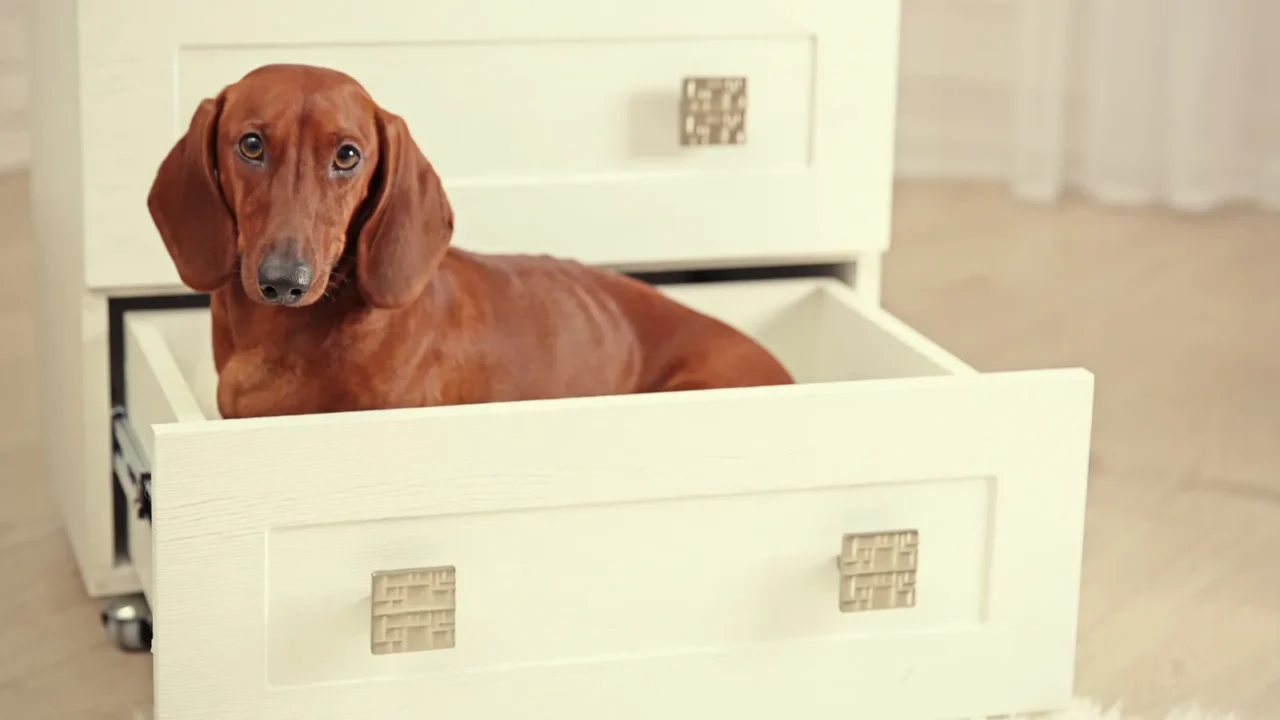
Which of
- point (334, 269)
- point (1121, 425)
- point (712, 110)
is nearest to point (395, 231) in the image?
point (334, 269)

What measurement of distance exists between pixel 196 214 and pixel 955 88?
7.37ft

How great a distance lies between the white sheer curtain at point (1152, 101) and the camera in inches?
115

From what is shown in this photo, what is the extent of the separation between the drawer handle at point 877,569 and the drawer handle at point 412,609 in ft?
0.85

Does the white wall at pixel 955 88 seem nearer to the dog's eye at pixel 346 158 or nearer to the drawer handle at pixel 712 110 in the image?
the drawer handle at pixel 712 110

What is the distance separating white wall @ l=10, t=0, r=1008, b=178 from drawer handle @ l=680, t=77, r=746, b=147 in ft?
5.62

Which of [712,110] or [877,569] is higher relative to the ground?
[712,110]

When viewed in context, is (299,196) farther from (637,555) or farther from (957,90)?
(957,90)

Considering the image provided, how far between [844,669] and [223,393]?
447 mm

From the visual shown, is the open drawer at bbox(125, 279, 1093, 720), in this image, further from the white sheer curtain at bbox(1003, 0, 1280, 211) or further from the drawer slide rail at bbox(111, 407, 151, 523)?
the white sheer curtain at bbox(1003, 0, 1280, 211)

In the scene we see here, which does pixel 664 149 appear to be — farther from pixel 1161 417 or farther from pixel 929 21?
pixel 929 21

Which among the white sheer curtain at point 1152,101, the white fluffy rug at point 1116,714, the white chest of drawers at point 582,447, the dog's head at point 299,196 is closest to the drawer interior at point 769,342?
the white chest of drawers at point 582,447

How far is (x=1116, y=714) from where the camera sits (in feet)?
4.05

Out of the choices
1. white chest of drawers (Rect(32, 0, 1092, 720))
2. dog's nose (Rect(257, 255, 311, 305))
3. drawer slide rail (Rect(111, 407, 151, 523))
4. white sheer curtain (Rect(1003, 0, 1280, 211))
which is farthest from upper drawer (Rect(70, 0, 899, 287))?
white sheer curtain (Rect(1003, 0, 1280, 211))

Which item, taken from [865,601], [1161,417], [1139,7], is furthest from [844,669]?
[1139,7]
